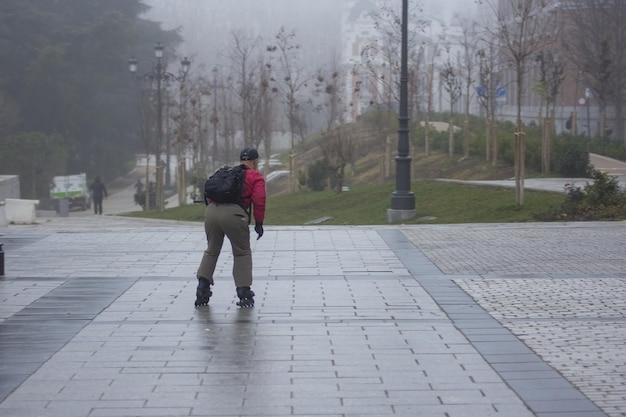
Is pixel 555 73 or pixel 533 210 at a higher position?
pixel 555 73

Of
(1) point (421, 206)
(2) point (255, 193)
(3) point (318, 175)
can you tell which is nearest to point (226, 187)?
(2) point (255, 193)

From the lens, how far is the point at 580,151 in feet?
86.5

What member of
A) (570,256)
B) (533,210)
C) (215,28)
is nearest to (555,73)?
(533,210)

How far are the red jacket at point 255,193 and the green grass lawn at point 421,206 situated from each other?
404 inches

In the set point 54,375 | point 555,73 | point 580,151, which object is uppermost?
point 555,73

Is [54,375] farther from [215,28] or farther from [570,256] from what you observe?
[215,28]

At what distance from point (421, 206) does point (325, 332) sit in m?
14.9

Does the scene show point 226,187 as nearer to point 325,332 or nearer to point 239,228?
point 239,228

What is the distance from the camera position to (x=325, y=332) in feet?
27.2

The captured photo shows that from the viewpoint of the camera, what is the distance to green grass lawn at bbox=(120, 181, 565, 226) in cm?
1995

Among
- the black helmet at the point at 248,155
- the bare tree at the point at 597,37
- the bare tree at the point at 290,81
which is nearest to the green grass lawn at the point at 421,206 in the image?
the bare tree at the point at 290,81

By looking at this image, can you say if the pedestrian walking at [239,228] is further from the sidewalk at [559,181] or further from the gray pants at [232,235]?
the sidewalk at [559,181]

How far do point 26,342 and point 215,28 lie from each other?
277 feet

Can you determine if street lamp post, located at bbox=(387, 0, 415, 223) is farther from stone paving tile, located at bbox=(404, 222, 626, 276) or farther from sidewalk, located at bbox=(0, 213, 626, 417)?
sidewalk, located at bbox=(0, 213, 626, 417)
